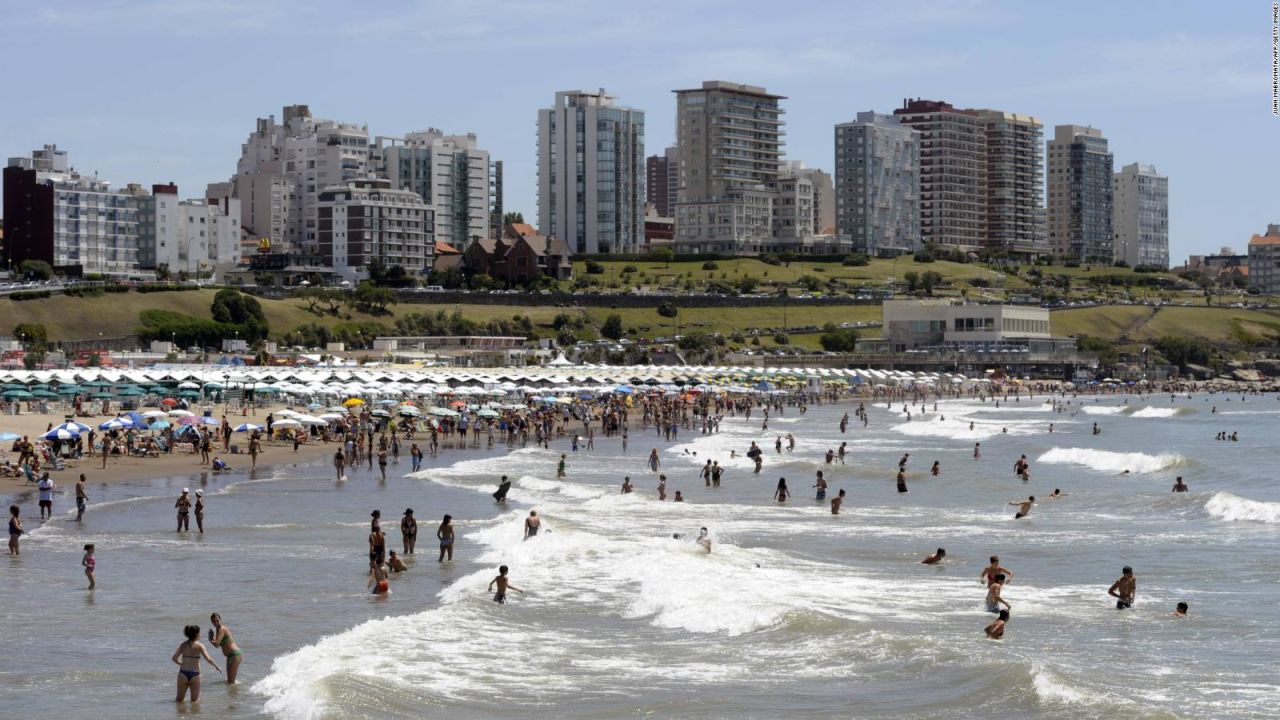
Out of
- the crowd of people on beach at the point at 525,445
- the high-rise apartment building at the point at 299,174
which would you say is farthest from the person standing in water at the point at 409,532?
the high-rise apartment building at the point at 299,174

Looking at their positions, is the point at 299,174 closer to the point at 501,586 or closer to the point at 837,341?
the point at 837,341

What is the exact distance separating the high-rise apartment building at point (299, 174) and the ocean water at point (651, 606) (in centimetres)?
13618

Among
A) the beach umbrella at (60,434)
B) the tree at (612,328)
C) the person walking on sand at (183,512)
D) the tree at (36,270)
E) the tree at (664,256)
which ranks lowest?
the person walking on sand at (183,512)

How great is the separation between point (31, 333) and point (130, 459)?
58.8 metres

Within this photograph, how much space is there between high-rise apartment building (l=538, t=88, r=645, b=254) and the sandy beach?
13115 cm

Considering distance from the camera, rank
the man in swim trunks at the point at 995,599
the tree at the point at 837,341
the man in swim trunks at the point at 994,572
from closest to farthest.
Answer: the man in swim trunks at the point at 995,599, the man in swim trunks at the point at 994,572, the tree at the point at 837,341

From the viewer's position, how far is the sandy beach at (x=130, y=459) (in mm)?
41031

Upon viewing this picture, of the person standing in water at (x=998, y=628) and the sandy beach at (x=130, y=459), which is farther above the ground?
the sandy beach at (x=130, y=459)

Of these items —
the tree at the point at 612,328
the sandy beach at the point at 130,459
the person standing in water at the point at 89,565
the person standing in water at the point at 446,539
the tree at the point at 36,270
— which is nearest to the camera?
the person standing in water at the point at 89,565

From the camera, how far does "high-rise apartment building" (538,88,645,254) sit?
190 meters

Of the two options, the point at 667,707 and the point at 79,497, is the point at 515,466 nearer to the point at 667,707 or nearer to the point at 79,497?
the point at 79,497

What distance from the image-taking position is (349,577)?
2577 centimetres

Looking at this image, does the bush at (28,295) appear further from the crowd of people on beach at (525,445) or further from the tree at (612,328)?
the crowd of people on beach at (525,445)

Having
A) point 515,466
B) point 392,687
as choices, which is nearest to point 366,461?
point 515,466
